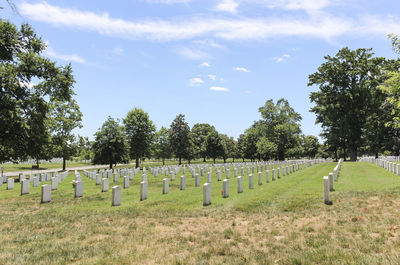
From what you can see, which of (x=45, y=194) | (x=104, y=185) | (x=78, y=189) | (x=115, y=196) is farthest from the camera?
(x=104, y=185)

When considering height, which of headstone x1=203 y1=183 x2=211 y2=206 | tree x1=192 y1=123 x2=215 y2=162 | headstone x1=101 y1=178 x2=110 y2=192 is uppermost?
tree x1=192 y1=123 x2=215 y2=162

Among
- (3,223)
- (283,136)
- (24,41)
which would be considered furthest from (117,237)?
(283,136)

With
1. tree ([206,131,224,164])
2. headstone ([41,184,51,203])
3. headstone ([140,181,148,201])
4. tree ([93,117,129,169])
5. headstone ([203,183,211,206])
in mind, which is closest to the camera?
headstone ([203,183,211,206])

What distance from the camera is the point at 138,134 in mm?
49156

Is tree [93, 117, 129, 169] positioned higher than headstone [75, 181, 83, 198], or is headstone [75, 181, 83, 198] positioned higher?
tree [93, 117, 129, 169]

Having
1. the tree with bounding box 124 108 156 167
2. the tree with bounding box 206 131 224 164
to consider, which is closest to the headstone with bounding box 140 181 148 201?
the tree with bounding box 124 108 156 167

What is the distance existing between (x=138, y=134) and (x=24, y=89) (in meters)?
33.8

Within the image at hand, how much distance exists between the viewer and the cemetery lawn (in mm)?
4816

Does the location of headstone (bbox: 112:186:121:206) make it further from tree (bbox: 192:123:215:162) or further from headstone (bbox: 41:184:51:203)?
tree (bbox: 192:123:215:162)

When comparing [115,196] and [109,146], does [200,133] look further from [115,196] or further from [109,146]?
[115,196]

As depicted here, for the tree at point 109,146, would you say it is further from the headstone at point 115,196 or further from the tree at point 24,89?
the headstone at point 115,196

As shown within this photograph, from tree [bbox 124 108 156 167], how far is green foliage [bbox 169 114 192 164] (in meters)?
14.4

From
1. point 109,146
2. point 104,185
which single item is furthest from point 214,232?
point 109,146

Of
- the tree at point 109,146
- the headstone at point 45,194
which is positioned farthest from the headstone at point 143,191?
the tree at point 109,146
